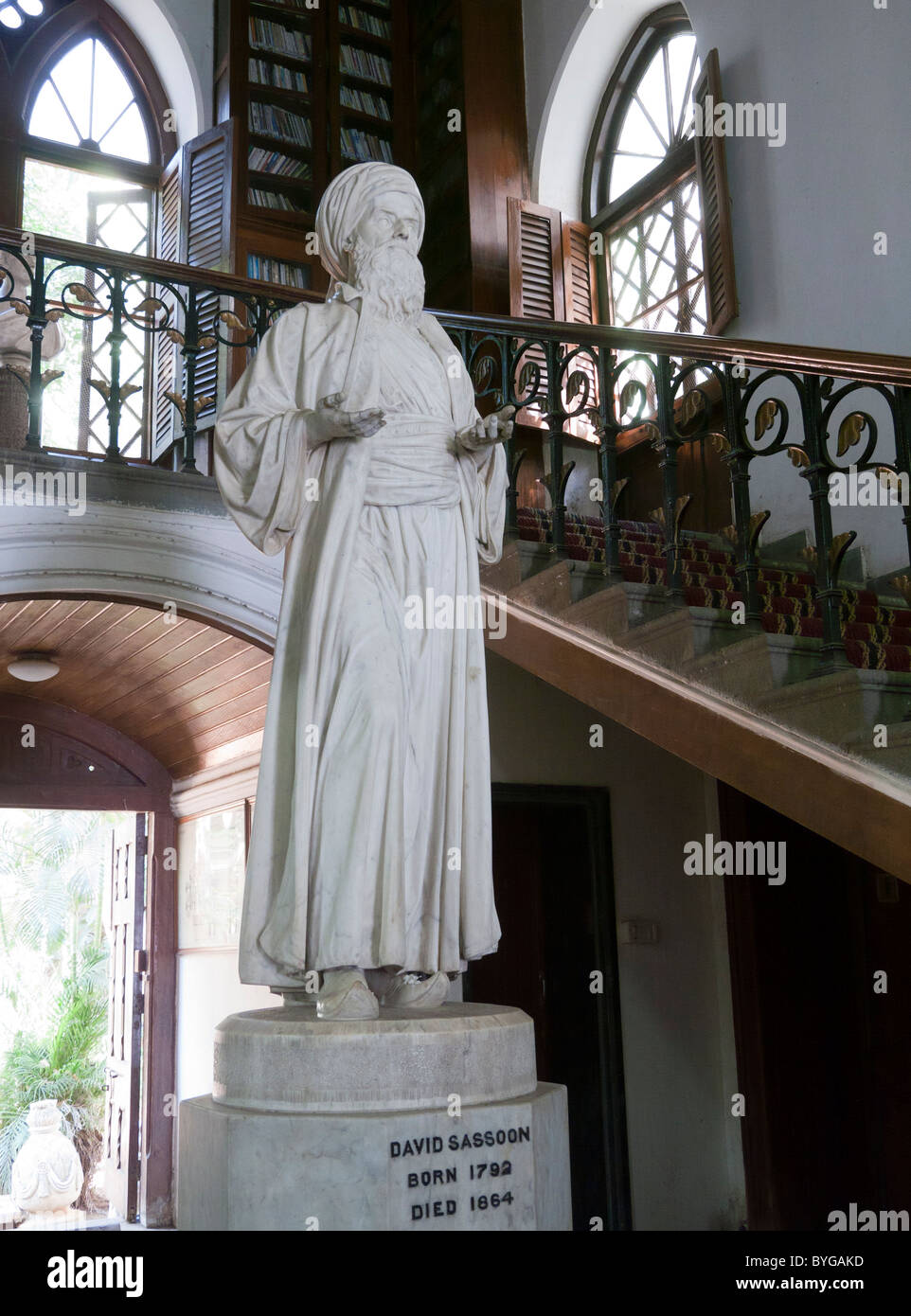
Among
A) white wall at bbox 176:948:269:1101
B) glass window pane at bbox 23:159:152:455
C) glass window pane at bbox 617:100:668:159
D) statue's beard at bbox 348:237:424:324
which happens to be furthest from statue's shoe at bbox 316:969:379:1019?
glass window pane at bbox 617:100:668:159

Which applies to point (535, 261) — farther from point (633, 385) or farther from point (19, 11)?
point (633, 385)

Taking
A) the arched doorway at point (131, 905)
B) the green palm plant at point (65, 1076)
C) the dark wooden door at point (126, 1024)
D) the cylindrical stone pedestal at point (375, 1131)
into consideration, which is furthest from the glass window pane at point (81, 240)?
the cylindrical stone pedestal at point (375, 1131)

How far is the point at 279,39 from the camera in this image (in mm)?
7879

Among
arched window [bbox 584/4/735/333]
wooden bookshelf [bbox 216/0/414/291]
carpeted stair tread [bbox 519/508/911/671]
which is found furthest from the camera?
wooden bookshelf [bbox 216/0/414/291]

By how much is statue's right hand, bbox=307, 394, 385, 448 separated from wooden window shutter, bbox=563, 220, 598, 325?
5960 mm

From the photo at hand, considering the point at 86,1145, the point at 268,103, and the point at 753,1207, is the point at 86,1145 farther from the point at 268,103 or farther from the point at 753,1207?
the point at 268,103

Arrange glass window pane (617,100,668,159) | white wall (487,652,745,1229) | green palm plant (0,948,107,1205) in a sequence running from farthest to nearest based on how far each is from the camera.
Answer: green palm plant (0,948,107,1205) < glass window pane (617,100,668,159) < white wall (487,652,745,1229)

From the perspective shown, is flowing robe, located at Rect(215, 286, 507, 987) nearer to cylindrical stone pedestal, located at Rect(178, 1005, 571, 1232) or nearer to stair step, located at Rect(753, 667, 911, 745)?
cylindrical stone pedestal, located at Rect(178, 1005, 571, 1232)

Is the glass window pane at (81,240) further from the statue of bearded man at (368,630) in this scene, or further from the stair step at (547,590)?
the statue of bearded man at (368,630)

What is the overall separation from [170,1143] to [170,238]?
530cm

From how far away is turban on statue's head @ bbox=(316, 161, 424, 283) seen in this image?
2488 millimetres

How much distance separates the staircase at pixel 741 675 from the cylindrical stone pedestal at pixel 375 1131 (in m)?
1.25
